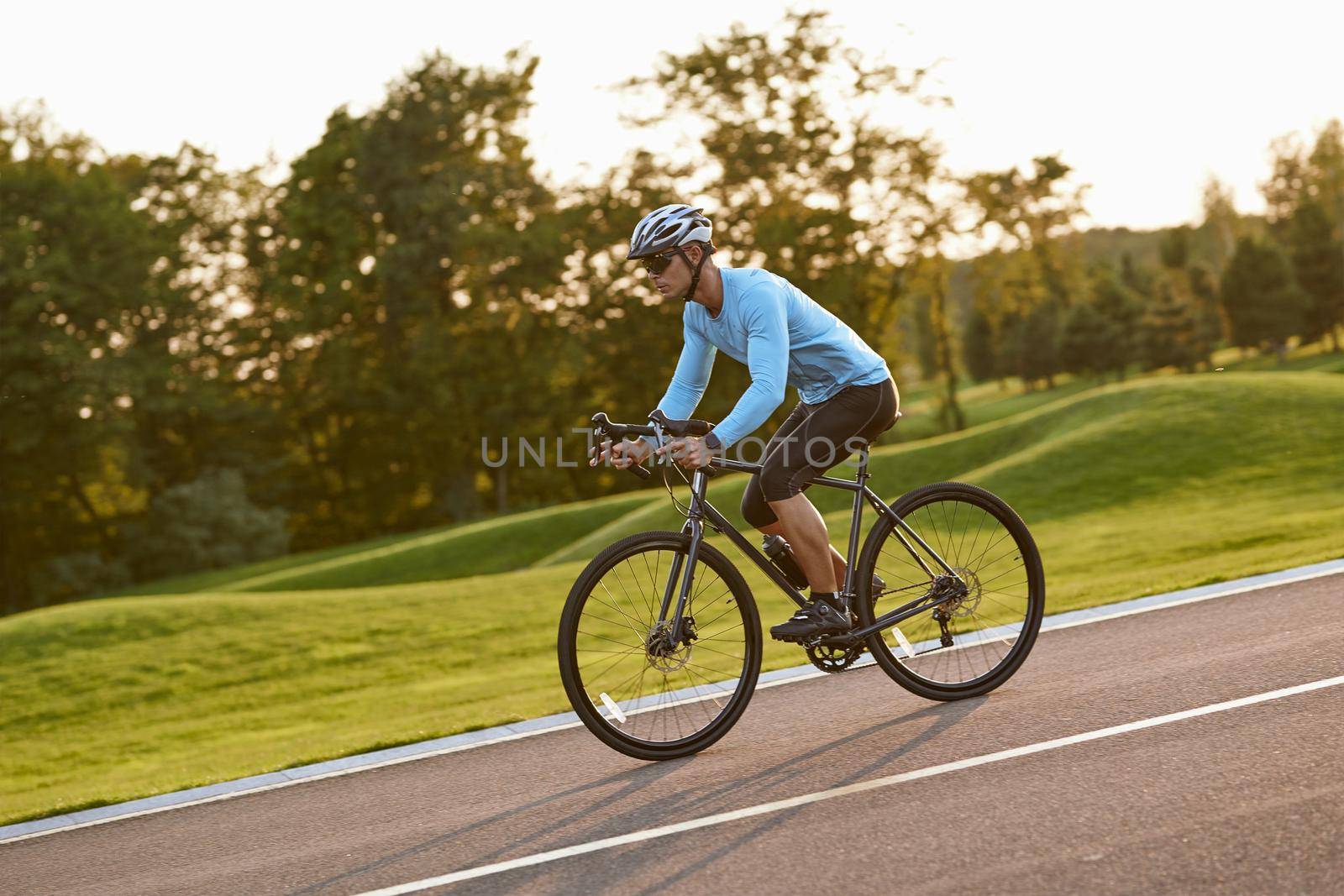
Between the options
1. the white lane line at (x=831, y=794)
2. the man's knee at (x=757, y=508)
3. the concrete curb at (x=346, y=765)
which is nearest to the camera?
the white lane line at (x=831, y=794)

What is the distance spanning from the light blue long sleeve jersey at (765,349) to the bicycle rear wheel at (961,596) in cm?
69

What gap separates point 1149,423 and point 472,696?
18.0 metres

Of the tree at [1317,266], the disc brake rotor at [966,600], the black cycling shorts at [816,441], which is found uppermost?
the tree at [1317,266]

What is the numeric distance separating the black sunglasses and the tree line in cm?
3804

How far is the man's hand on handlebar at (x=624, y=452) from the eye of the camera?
18.5 ft

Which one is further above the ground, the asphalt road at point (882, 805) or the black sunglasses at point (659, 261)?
the black sunglasses at point (659, 261)

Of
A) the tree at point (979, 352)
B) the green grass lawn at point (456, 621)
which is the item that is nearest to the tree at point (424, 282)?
the green grass lawn at point (456, 621)

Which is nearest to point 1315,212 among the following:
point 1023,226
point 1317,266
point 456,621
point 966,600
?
point 1317,266

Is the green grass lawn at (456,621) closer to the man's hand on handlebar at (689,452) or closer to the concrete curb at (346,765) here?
the concrete curb at (346,765)

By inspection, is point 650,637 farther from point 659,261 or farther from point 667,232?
point 667,232

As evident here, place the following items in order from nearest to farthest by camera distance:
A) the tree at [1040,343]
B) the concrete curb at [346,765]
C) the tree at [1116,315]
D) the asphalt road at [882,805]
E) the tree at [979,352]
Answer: the asphalt road at [882,805], the concrete curb at [346,765], the tree at [1116,315], the tree at [1040,343], the tree at [979,352]

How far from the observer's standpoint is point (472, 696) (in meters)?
11.6

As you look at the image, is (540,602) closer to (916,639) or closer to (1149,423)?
(916,639)

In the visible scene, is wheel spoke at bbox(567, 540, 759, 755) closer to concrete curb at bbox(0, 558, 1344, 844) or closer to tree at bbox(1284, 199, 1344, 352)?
concrete curb at bbox(0, 558, 1344, 844)
